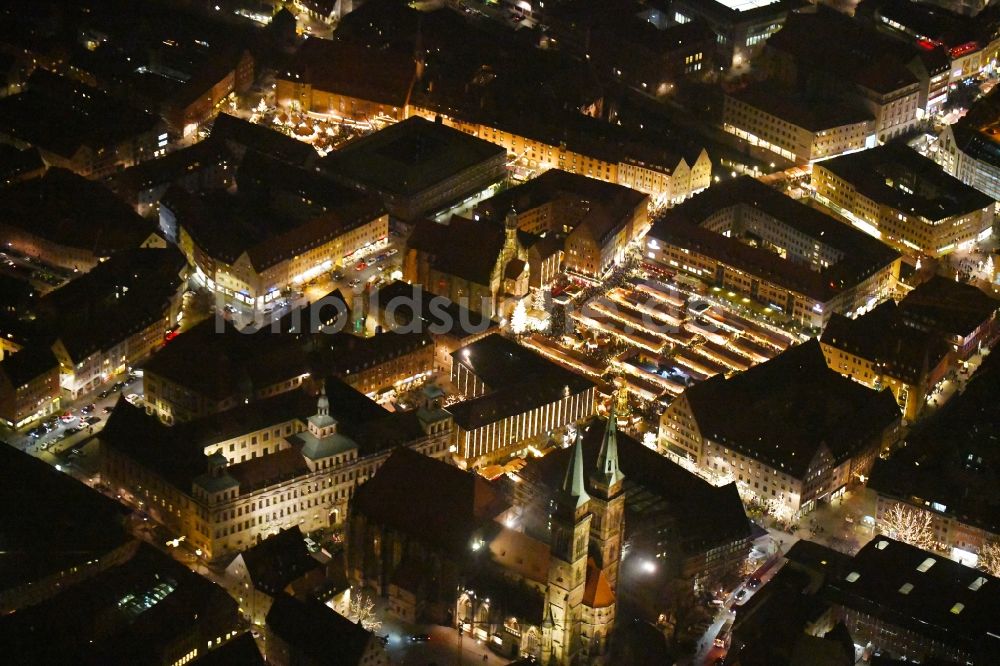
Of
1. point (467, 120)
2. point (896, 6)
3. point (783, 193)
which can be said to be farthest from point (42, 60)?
point (896, 6)

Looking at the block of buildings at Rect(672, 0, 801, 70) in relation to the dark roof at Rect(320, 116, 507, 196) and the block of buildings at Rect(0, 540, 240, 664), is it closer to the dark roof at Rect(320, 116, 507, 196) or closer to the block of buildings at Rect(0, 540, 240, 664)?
the dark roof at Rect(320, 116, 507, 196)

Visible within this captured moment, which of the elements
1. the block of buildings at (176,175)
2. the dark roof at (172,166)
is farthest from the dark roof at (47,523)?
the dark roof at (172,166)

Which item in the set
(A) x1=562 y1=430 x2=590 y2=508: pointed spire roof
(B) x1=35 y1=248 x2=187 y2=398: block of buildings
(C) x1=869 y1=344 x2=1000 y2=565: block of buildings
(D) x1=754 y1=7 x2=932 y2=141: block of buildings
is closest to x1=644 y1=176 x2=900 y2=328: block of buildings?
(C) x1=869 y1=344 x2=1000 y2=565: block of buildings

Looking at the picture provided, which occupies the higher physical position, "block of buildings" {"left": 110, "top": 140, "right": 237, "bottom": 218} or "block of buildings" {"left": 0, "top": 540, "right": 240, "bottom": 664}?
"block of buildings" {"left": 0, "top": 540, "right": 240, "bottom": 664}

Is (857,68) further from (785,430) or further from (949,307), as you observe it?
(785,430)

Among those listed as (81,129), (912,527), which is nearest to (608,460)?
(912,527)
